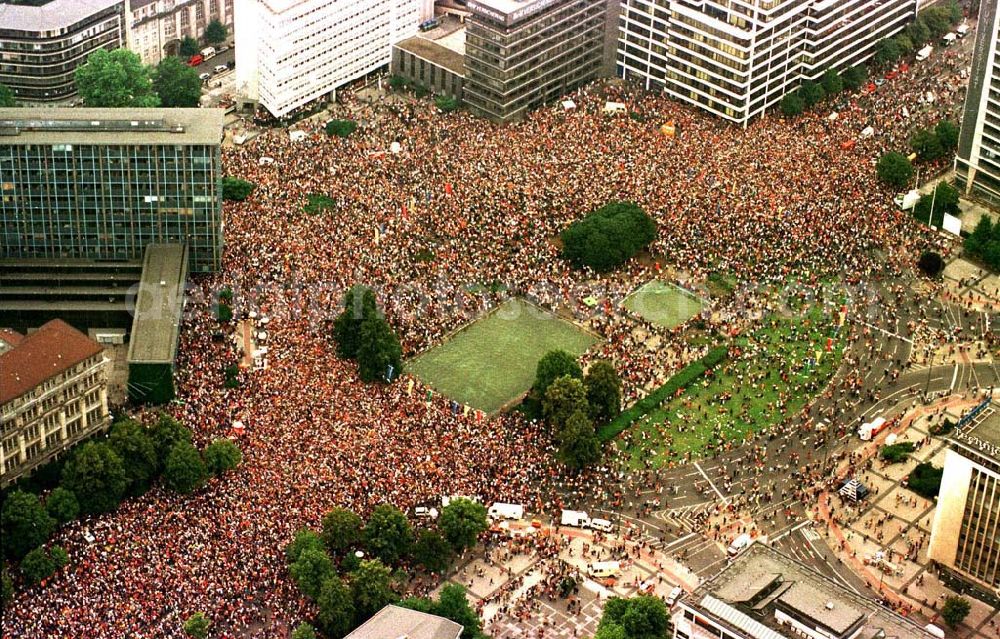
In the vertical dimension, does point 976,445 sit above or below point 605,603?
above

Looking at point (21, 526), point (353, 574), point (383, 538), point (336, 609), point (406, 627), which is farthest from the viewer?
point (383, 538)

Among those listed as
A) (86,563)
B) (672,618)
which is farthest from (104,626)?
(672,618)

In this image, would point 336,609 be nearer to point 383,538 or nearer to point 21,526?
point 383,538

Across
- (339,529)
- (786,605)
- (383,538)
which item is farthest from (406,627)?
(786,605)

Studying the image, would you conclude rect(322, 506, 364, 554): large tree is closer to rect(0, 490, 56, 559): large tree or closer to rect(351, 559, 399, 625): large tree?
rect(351, 559, 399, 625): large tree

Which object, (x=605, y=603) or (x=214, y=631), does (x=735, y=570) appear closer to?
(x=605, y=603)

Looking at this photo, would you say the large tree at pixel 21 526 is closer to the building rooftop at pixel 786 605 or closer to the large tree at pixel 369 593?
the large tree at pixel 369 593

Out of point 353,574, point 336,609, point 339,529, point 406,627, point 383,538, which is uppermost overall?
point 406,627
